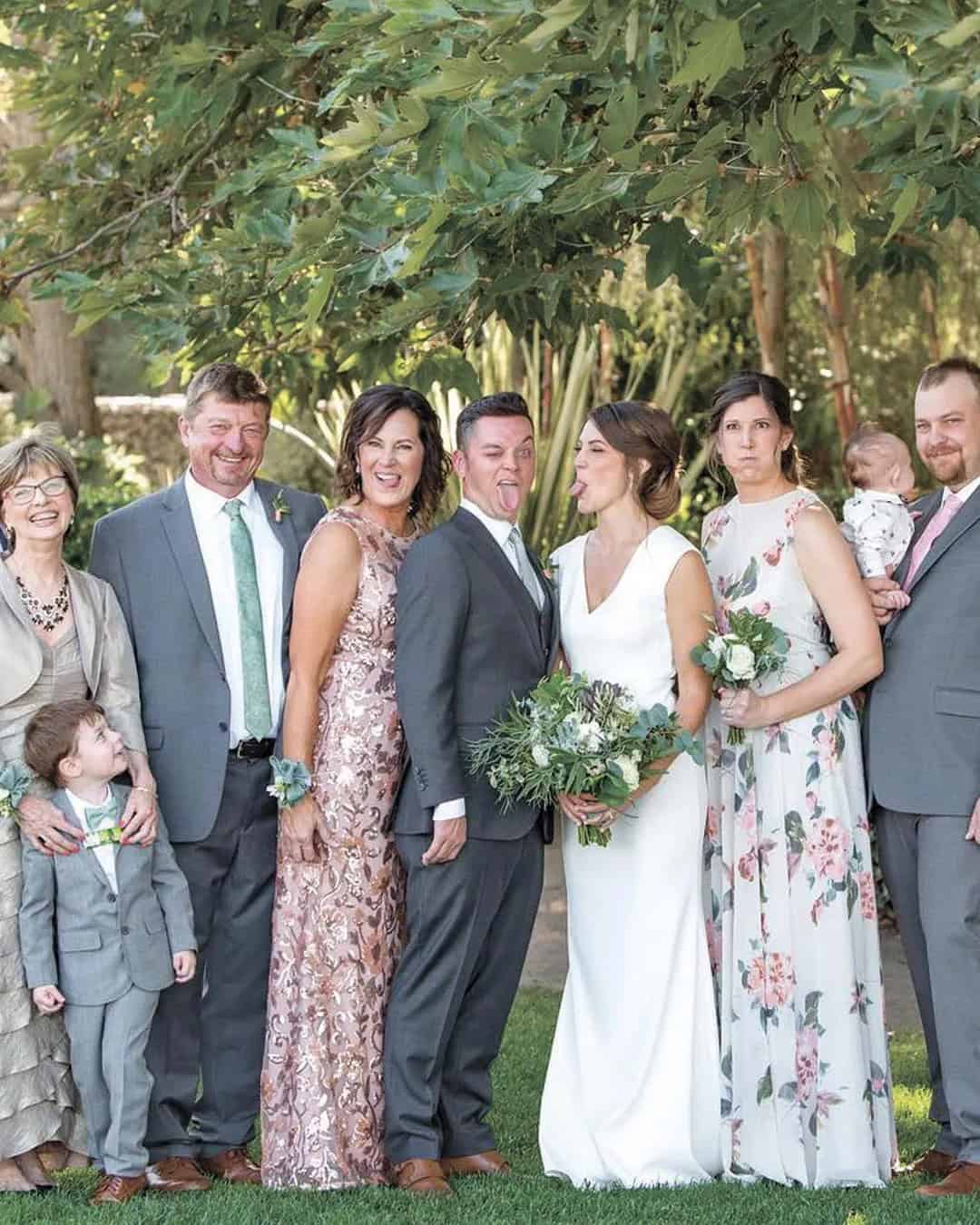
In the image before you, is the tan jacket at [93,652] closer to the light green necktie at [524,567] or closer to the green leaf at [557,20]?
the light green necktie at [524,567]

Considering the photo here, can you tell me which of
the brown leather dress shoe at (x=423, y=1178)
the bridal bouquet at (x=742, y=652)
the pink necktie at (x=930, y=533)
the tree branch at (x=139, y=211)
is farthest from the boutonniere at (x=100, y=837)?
the tree branch at (x=139, y=211)

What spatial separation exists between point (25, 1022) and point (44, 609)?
113cm

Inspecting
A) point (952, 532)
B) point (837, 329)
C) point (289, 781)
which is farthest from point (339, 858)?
point (837, 329)

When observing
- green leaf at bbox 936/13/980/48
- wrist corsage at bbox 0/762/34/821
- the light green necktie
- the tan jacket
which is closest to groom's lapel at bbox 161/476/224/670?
the tan jacket

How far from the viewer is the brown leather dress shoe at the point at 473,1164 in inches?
203

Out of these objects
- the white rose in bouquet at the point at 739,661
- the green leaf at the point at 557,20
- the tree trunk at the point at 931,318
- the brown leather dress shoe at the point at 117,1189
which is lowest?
the brown leather dress shoe at the point at 117,1189

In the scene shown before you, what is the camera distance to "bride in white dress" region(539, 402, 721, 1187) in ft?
16.4

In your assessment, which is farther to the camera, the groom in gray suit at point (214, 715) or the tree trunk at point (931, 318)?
the tree trunk at point (931, 318)

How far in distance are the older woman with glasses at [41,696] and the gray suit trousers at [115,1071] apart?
15 centimetres

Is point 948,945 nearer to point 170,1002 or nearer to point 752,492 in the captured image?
point 752,492

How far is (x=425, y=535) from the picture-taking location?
16.5 ft

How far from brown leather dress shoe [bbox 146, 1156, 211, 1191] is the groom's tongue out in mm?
2058

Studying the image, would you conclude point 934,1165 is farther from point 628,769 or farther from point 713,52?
point 713,52

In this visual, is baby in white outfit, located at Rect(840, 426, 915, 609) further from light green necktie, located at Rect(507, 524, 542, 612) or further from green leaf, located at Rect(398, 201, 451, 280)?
green leaf, located at Rect(398, 201, 451, 280)
